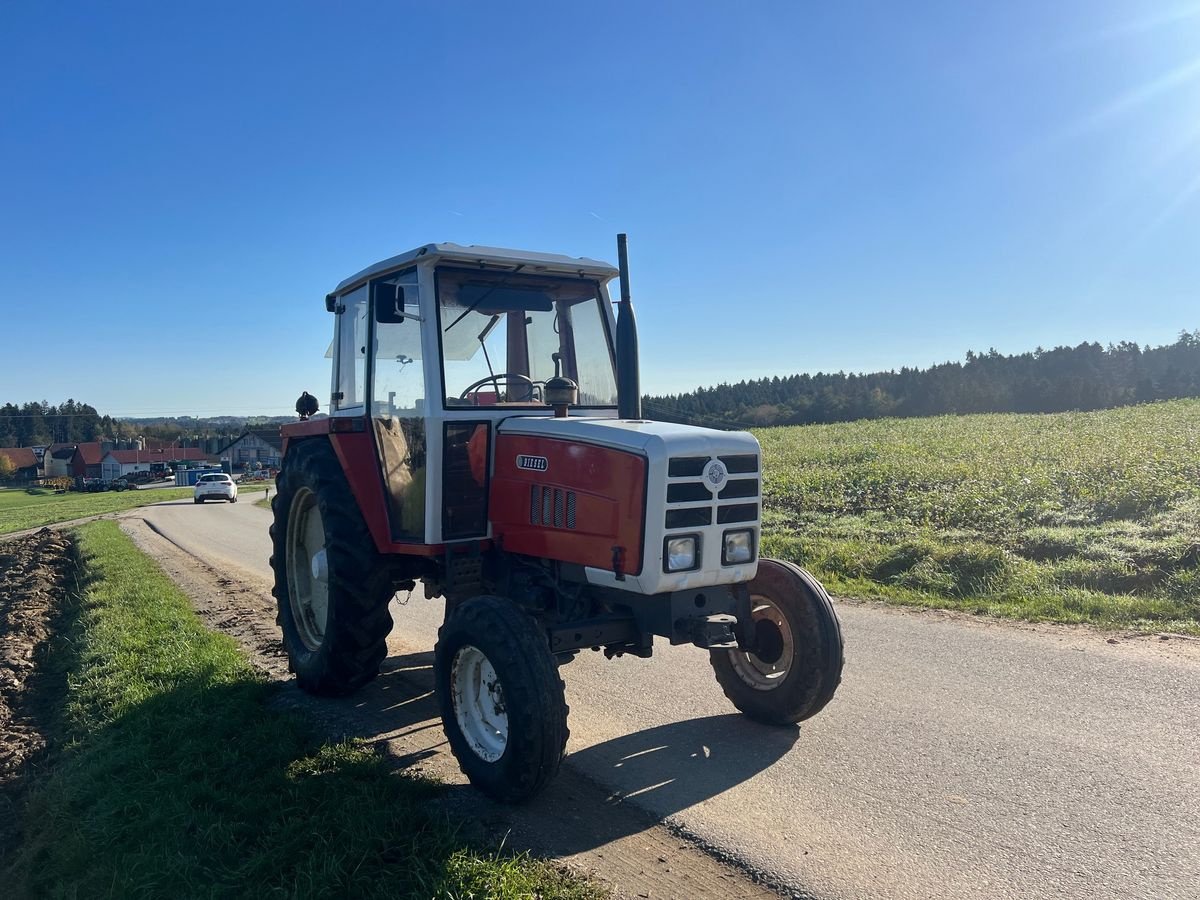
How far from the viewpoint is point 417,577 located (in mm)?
5656

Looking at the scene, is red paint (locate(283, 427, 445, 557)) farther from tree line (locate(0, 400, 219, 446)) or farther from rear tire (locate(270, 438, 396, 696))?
tree line (locate(0, 400, 219, 446))

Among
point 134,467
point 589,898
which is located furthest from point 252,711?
point 134,467

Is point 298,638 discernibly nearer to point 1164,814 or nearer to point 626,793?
point 626,793

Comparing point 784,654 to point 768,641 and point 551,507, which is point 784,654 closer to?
point 768,641

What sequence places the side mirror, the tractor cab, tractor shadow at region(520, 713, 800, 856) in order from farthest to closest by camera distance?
the tractor cab → the side mirror → tractor shadow at region(520, 713, 800, 856)

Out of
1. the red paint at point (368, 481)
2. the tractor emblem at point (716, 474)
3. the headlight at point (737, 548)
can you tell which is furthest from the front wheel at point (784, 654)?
the red paint at point (368, 481)

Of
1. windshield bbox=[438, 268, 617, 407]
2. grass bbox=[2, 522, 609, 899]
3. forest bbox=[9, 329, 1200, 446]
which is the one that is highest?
forest bbox=[9, 329, 1200, 446]

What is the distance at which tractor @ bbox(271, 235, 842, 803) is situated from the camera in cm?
406

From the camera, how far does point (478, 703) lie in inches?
168

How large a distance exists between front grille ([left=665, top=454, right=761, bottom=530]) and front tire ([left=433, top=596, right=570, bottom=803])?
868 mm

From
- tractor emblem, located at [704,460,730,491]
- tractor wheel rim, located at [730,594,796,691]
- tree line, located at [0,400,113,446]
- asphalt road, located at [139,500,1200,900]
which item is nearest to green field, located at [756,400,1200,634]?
asphalt road, located at [139,500,1200,900]

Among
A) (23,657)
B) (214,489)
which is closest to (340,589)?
(23,657)

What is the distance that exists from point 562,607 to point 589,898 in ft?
5.88

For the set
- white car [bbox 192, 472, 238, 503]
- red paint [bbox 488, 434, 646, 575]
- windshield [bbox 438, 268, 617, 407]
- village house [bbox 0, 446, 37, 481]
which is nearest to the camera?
red paint [bbox 488, 434, 646, 575]
